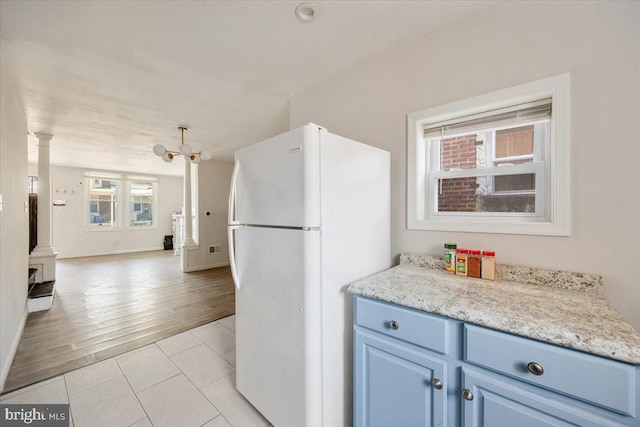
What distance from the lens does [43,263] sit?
371cm

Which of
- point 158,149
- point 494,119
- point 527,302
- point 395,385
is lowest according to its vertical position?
point 395,385

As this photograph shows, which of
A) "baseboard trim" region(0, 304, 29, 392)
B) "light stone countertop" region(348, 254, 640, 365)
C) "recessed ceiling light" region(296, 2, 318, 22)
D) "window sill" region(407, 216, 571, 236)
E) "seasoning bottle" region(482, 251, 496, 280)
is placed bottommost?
"baseboard trim" region(0, 304, 29, 392)

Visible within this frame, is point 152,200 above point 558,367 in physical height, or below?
above

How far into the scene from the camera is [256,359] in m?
1.47

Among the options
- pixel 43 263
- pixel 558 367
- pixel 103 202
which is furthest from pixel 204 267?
pixel 558 367

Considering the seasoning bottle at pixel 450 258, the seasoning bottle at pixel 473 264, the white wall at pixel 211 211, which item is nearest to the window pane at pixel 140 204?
the white wall at pixel 211 211

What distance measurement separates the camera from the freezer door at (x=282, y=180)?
1.17m

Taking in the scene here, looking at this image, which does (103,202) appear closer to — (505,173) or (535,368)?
(505,173)

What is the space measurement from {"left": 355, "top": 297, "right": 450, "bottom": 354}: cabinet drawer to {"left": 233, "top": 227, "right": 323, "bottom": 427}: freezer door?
0.74 feet

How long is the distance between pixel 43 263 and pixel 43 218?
660 millimetres

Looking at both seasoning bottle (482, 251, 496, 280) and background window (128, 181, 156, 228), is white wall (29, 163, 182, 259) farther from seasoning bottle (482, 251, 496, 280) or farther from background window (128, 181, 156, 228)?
seasoning bottle (482, 251, 496, 280)

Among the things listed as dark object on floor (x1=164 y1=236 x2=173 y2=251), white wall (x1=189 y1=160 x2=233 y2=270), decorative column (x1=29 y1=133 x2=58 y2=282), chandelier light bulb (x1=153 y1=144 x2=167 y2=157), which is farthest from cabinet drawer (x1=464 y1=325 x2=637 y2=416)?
dark object on floor (x1=164 y1=236 x2=173 y2=251)

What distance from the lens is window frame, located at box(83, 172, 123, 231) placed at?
684 cm

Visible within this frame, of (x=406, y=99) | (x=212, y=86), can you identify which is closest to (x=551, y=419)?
(x=406, y=99)
